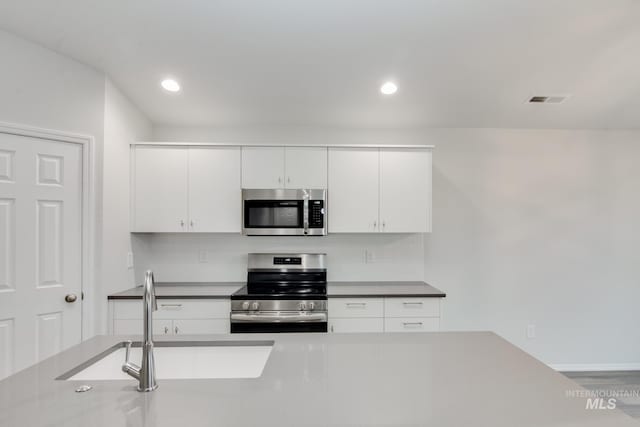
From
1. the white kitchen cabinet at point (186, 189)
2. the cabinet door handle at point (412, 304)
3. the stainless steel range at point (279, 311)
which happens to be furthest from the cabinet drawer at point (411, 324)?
the white kitchen cabinet at point (186, 189)

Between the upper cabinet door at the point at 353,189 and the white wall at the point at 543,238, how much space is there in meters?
0.78

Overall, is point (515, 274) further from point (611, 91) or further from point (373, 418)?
point (373, 418)

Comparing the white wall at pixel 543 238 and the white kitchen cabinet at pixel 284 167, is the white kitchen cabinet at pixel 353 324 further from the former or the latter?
the white kitchen cabinet at pixel 284 167

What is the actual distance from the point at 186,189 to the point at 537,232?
11.3ft

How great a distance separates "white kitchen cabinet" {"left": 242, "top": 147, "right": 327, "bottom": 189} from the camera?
9.94 ft

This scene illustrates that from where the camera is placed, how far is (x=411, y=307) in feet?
9.15

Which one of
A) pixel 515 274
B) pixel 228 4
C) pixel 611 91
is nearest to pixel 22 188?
pixel 228 4

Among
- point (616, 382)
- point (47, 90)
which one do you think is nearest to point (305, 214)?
point (47, 90)

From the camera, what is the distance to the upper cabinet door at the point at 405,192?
9.98ft

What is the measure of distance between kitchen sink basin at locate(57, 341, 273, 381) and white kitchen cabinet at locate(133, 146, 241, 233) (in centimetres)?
162

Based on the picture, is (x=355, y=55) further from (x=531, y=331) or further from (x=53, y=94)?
(x=531, y=331)

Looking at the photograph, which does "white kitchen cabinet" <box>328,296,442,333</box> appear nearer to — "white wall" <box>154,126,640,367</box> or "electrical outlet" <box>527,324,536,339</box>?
"white wall" <box>154,126,640,367</box>

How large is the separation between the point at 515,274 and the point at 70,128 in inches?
161

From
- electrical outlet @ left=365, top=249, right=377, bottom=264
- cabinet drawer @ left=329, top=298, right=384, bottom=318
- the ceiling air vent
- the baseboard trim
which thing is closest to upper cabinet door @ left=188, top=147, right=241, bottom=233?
cabinet drawer @ left=329, top=298, right=384, bottom=318
